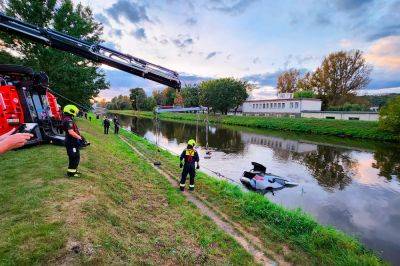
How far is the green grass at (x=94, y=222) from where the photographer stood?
5.17m

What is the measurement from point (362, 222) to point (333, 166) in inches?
498

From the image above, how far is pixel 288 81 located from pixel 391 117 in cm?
6433

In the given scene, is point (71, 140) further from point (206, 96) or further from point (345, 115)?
point (206, 96)

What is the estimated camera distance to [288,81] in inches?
4144

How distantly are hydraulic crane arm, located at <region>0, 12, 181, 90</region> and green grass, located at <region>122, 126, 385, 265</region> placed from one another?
5.22 m

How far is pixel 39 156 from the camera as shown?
11578mm

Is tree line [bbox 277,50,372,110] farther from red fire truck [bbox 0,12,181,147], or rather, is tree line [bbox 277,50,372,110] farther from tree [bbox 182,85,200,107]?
red fire truck [bbox 0,12,181,147]

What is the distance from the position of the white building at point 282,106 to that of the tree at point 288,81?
18422 mm

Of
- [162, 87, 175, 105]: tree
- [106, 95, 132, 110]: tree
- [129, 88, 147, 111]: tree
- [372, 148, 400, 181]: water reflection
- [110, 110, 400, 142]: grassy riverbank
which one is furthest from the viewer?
[106, 95, 132, 110]: tree

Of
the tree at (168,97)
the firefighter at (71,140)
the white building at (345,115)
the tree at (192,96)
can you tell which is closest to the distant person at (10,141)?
the firefighter at (71,140)

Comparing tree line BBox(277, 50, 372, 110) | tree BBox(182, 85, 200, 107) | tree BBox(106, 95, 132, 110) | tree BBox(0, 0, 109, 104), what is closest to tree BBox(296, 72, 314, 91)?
tree line BBox(277, 50, 372, 110)

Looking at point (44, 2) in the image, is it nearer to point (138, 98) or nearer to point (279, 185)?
point (279, 185)

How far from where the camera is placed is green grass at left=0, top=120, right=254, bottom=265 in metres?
5.17

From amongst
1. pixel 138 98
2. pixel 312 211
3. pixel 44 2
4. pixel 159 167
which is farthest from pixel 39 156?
pixel 138 98
